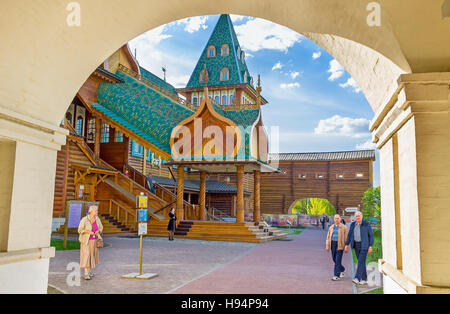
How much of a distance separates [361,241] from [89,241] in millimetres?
5953

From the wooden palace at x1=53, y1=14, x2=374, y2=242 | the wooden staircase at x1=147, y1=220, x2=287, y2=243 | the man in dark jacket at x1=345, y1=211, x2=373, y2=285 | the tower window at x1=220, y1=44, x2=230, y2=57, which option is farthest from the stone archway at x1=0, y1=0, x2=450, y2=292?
the tower window at x1=220, y1=44, x2=230, y2=57

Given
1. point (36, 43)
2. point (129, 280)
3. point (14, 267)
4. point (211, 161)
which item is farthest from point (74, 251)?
point (36, 43)

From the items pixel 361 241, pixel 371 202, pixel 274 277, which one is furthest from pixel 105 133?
pixel 361 241

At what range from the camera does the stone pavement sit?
8094 millimetres

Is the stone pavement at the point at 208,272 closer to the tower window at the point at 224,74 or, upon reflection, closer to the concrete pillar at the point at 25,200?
the concrete pillar at the point at 25,200

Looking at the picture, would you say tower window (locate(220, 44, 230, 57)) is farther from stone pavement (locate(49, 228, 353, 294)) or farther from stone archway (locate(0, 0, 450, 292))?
stone archway (locate(0, 0, 450, 292))

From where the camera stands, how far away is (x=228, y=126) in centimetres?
2041

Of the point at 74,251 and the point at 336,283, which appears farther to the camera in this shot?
the point at 74,251

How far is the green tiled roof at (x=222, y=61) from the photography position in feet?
124

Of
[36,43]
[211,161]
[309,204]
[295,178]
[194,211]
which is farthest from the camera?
[309,204]

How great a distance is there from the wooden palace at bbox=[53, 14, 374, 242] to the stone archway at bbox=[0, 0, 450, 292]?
37.8 feet

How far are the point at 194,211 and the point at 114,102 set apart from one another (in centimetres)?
865
